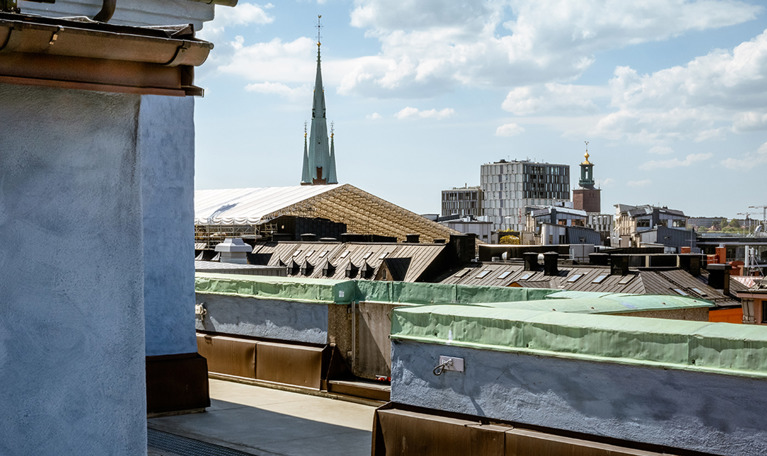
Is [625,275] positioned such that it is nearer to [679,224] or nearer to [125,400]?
→ [125,400]

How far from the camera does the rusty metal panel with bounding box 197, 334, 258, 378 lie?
15.7 metres

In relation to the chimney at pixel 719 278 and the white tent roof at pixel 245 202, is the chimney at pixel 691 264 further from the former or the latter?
the white tent roof at pixel 245 202

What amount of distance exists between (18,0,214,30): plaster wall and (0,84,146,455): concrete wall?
21.5ft

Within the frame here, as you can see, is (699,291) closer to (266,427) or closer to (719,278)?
(719,278)

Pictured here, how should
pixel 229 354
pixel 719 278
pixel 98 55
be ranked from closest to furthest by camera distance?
1. pixel 98 55
2. pixel 229 354
3. pixel 719 278

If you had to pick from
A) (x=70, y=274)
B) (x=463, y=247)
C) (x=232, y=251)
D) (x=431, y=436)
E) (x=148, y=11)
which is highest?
(x=148, y=11)

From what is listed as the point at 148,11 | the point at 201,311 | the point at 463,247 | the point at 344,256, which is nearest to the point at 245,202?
the point at 344,256

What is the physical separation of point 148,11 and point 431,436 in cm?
733

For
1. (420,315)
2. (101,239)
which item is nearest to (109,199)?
(101,239)

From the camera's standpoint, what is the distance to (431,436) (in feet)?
33.6

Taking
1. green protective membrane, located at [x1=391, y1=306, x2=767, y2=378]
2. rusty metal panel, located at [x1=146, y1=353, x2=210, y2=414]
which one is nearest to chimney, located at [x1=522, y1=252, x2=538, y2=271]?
rusty metal panel, located at [x1=146, y1=353, x2=210, y2=414]

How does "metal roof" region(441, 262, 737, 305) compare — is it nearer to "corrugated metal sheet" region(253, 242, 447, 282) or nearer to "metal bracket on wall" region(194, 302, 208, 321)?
"corrugated metal sheet" region(253, 242, 447, 282)

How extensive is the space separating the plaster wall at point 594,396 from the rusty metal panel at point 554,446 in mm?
113

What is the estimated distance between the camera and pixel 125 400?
658 centimetres
